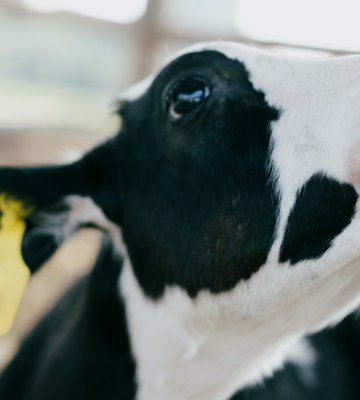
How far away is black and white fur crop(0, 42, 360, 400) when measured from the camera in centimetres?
92

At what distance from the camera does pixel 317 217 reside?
0.90 metres

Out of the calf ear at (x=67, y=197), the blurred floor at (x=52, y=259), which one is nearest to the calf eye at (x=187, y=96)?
the calf ear at (x=67, y=197)

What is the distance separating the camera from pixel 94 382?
117 cm

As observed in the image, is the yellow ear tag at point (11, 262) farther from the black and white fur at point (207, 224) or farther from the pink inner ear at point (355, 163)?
the pink inner ear at point (355, 163)

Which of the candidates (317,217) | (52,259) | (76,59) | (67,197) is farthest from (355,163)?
(76,59)

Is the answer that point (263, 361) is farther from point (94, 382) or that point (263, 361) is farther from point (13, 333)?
point (13, 333)

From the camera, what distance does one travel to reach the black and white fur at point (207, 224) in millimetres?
916

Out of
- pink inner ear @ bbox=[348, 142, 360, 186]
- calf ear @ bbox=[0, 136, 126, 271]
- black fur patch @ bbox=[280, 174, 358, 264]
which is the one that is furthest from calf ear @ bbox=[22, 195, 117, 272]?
pink inner ear @ bbox=[348, 142, 360, 186]

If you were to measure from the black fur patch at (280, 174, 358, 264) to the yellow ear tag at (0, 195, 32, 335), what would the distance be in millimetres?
444

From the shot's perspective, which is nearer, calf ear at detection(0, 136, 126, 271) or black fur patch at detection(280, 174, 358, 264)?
black fur patch at detection(280, 174, 358, 264)

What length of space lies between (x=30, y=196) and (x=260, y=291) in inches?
17.4

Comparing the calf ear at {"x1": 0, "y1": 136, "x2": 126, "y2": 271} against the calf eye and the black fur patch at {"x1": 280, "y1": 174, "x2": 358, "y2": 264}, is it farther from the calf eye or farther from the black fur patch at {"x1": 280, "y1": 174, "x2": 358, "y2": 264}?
the black fur patch at {"x1": 280, "y1": 174, "x2": 358, "y2": 264}

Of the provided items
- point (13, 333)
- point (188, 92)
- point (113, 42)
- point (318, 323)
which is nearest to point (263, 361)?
point (318, 323)

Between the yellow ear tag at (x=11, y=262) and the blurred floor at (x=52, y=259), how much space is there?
0.71 feet
